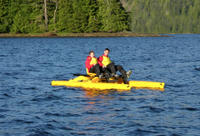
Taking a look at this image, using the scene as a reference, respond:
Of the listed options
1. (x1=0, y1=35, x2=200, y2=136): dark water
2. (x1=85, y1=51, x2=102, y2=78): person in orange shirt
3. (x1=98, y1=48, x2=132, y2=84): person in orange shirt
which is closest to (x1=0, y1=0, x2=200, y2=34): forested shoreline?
(x1=85, y1=51, x2=102, y2=78): person in orange shirt

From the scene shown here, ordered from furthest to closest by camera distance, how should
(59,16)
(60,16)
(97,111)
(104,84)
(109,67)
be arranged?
(59,16) < (60,16) < (109,67) < (104,84) < (97,111)

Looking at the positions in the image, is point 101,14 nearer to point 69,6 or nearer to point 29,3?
point 69,6

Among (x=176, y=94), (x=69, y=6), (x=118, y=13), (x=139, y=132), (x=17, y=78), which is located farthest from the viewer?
(x=118, y=13)

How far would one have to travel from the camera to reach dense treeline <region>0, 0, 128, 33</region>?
109m

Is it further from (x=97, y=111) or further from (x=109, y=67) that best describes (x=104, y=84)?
(x=97, y=111)

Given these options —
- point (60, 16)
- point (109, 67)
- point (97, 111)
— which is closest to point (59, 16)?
point (60, 16)

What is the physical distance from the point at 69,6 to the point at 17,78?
89.6 meters

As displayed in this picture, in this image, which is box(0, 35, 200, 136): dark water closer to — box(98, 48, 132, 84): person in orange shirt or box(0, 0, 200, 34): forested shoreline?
box(98, 48, 132, 84): person in orange shirt

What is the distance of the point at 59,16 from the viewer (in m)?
113

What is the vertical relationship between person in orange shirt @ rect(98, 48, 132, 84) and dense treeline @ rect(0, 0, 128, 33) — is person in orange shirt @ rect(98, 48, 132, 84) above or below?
above

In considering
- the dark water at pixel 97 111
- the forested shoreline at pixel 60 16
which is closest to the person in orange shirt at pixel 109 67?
the dark water at pixel 97 111

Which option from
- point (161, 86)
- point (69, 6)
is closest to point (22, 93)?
point (161, 86)

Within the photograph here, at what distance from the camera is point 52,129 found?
12281 mm

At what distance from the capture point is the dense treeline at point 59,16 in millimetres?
108812
